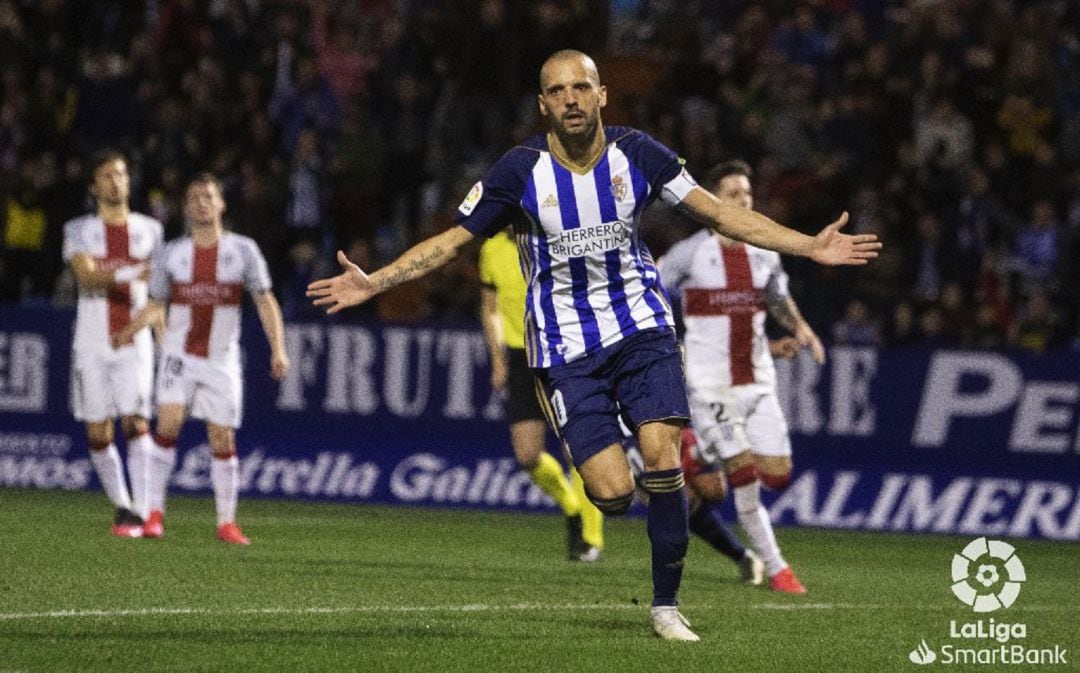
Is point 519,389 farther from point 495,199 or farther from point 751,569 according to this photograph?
point 495,199

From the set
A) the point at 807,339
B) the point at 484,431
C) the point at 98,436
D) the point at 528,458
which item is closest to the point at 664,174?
the point at 807,339

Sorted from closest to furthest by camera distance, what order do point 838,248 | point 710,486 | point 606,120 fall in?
point 838,248, point 710,486, point 606,120

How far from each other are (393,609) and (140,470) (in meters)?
4.80

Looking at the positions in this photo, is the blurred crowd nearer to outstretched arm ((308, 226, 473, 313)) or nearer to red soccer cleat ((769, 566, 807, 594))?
red soccer cleat ((769, 566, 807, 594))

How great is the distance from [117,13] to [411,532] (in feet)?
34.1

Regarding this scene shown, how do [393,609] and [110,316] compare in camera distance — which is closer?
[393,609]

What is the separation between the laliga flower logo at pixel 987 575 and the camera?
10508mm

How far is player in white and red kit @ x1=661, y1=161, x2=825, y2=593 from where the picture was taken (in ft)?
36.9

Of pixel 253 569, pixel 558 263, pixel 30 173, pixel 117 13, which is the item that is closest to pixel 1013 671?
pixel 558 263

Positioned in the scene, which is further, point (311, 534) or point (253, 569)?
point (311, 534)

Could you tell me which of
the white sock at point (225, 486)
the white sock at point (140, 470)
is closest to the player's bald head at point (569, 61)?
the white sock at point (225, 486)

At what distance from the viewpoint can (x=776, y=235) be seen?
26.9 ft

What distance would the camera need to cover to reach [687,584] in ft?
36.3

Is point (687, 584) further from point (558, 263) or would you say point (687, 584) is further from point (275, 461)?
point (275, 461)
